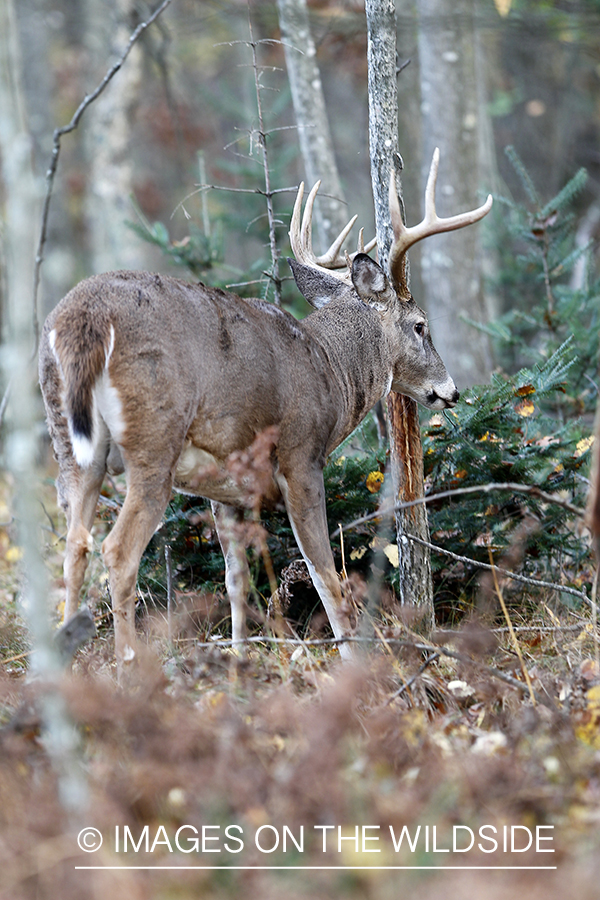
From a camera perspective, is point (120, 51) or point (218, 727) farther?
point (120, 51)

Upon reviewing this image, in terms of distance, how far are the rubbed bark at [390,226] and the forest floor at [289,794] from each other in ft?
3.56

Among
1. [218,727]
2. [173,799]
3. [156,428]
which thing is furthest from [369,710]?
[156,428]

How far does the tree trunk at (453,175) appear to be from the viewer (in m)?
9.16

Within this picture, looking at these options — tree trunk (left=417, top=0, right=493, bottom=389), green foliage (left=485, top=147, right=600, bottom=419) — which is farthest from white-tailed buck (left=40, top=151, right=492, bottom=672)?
tree trunk (left=417, top=0, right=493, bottom=389)

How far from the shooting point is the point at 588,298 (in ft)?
26.8

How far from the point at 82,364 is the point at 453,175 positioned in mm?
6500

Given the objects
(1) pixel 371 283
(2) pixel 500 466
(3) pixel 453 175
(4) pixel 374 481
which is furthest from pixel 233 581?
(3) pixel 453 175

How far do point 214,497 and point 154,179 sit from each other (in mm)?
22788

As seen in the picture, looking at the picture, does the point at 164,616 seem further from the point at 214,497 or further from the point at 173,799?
the point at 173,799

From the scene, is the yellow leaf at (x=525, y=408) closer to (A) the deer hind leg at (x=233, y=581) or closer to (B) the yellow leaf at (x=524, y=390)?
(B) the yellow leaf at (x=524, y=390)

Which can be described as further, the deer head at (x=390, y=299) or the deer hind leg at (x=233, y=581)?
the deer head at (x=390, y=299)

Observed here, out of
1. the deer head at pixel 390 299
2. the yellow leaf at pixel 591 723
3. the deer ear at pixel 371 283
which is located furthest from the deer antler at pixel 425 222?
the yellow leaf at pixel 591 723

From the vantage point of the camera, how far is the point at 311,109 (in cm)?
765

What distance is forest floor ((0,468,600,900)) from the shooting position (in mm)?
2453
